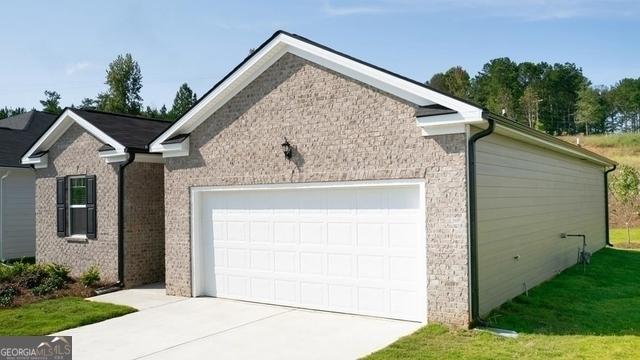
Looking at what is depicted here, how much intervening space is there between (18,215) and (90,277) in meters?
7.40

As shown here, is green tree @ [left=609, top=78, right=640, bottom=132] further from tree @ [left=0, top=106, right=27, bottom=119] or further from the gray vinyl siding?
tree @ [left=0, top=106, right=27, bottom=119]

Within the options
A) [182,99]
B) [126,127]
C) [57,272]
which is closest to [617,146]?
[182,99]

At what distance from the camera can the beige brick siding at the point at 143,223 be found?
12516 millimetres

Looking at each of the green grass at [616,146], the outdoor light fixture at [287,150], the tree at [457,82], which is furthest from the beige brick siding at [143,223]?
the tree at [457,82]

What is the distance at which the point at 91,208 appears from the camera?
1312cm

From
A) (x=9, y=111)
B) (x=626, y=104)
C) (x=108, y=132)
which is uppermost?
(x=626, y=104)

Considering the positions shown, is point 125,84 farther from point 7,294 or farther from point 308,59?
point 308,59

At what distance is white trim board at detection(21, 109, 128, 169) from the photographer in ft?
41.0

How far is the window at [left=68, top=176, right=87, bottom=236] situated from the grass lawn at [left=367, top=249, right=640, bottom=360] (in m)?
9.50

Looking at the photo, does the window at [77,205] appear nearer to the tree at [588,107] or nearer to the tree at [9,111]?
the tree at [9,111]

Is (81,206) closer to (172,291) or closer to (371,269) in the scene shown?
(172,291)

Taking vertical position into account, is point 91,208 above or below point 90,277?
above

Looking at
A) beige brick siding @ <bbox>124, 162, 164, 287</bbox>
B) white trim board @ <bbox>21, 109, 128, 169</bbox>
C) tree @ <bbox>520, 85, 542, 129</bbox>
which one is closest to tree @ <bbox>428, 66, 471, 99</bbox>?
A: tree @ <bbox>520, 85, 542, 129</bbox>

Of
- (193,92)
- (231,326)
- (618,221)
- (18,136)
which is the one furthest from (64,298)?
(193,92)
